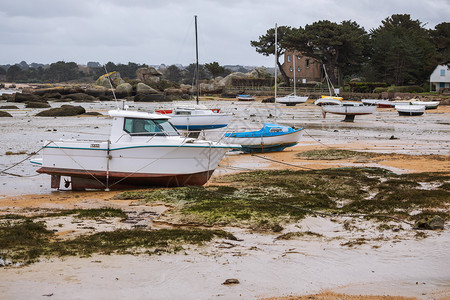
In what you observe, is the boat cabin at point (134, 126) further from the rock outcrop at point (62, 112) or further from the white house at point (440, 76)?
the white house at point (440, 76)

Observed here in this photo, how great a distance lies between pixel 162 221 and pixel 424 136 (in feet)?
75.8

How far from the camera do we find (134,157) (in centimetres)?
1516

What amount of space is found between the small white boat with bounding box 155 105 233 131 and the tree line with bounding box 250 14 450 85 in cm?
3681

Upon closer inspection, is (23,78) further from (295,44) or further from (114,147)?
(114,147)

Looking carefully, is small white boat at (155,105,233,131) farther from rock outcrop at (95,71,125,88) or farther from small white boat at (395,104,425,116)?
rock outcrop at (95,71,125,88)

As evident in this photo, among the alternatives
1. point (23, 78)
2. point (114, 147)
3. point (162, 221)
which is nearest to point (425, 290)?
point (162, 221)

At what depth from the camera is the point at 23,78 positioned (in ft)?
631

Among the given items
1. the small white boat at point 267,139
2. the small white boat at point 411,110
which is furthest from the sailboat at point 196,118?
the small white boat at point 411,110

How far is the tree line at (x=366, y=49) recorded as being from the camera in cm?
7050

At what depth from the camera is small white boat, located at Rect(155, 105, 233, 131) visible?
35.4 meters

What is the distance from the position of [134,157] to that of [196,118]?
20942 mm

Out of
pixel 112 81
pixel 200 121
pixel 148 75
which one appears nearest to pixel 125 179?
pixel 200 121

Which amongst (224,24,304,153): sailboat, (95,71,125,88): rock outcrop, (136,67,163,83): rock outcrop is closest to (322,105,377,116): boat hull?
(224,24,304,153): sailboat

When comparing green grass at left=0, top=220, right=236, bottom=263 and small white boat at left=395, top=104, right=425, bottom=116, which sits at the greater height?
small white boat at left=395, top=104, right=425, bottom=116
